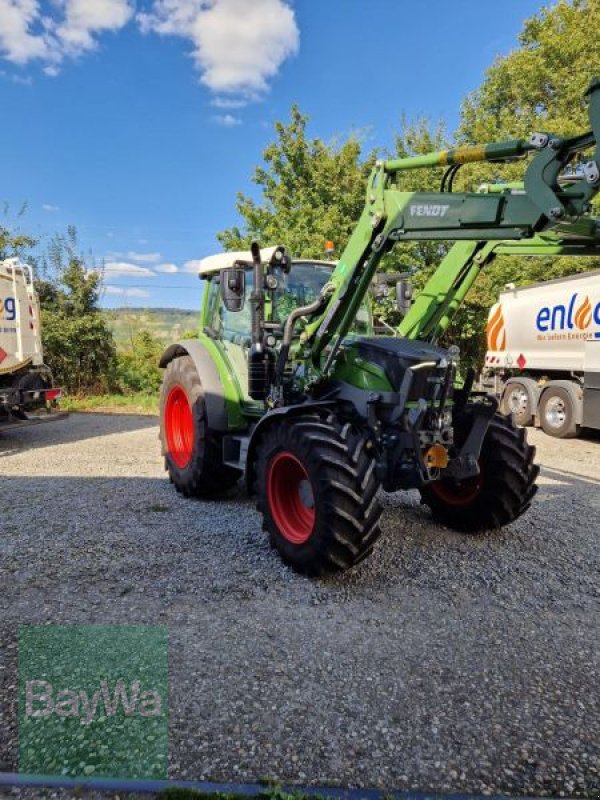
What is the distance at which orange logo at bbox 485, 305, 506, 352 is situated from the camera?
43.4 ft

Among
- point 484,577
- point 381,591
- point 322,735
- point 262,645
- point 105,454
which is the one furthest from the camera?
point 105,454

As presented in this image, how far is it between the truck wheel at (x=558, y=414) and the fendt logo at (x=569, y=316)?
1228mm

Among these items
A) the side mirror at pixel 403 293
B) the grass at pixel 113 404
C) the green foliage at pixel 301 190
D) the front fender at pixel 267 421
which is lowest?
the grass at pixel 113 404

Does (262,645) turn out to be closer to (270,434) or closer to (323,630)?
(323,630)

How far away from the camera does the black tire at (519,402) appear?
39.7 ft

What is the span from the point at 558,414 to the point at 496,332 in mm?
2942

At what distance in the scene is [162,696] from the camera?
8.65ft

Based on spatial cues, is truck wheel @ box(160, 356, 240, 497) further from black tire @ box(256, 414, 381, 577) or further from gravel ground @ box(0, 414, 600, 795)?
black tire @ box(256, 414, 381, 577)

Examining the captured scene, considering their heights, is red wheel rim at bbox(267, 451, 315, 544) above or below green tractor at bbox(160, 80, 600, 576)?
below

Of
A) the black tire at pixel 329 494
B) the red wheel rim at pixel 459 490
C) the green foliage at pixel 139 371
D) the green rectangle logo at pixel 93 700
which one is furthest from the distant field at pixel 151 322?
the green rectangle logo at pixel 93 700

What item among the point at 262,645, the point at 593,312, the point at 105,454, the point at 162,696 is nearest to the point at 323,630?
the point at 262,645

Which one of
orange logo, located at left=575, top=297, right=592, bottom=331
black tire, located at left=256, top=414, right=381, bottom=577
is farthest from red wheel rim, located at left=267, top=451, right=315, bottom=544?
orange logo, located at left=575, top=297, right=592, bottom=331

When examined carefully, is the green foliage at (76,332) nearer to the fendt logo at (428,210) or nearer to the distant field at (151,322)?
the distant field at (151,322)

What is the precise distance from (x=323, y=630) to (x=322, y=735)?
2.81 feet
